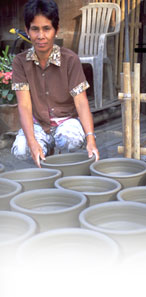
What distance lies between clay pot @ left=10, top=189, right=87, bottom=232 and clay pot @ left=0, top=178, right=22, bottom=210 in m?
0.05

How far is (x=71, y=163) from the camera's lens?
198 cm

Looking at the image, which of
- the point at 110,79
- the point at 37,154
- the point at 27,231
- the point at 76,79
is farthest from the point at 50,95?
the point at 110,79

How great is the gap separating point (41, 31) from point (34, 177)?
88cm

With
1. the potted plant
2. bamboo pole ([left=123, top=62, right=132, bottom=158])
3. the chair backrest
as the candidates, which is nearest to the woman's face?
bamboo pole ([left=123, top=62, right=132, bottom=158])

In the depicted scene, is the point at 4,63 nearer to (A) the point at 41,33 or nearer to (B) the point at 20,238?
(A) the point at 41,33

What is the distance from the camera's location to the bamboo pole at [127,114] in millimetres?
2543

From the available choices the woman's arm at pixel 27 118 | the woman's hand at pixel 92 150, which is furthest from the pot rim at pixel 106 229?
the woman's arm at pixel 27 118

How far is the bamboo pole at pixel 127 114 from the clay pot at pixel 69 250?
1.46m

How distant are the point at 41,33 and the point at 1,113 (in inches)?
66.9

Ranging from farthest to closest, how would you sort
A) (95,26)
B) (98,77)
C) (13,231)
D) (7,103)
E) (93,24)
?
(95,26) → (93,24) → (98,77) → (7,103) → (13,231)

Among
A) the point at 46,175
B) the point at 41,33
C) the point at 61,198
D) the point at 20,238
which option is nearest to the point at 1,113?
the point at 41,33

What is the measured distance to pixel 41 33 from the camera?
2.26m

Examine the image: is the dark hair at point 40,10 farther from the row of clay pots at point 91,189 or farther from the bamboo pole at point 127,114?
the row of clay pots at point 91,189

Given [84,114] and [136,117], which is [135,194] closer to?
[84,114]
